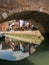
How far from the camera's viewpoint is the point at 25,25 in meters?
13.2

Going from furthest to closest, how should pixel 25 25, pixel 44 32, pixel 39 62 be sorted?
1. pixel 25 25
2. pixel 44 32
3. pixel 39 62

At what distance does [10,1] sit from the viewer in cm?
471

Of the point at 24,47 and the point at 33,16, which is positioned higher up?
the point at 33,16

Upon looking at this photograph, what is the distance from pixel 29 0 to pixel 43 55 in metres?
1.83

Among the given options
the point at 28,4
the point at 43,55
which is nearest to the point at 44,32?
the point at 43,55

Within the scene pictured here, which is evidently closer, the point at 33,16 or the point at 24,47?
the point at 33,16

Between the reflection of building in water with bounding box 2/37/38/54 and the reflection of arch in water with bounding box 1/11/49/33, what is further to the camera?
the reflection of building in water with bounding box 2/37/38/54

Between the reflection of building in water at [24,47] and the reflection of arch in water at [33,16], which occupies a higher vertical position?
the reflection of arch in water at [33,16]

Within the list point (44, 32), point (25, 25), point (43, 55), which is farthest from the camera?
point (25, 25)

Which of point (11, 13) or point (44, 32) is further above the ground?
point (11, 13)

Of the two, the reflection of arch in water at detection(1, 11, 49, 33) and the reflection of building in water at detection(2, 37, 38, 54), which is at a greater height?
the reflection of arch in water at detection(1, 11, 49, 33)

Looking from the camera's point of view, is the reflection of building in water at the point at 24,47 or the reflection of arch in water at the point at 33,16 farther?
the reflection of building in water at the point at 24,47

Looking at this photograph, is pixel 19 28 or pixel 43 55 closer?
pixel 43 55

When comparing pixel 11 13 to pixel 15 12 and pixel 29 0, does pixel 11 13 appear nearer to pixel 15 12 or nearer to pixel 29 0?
pixel 15 12
